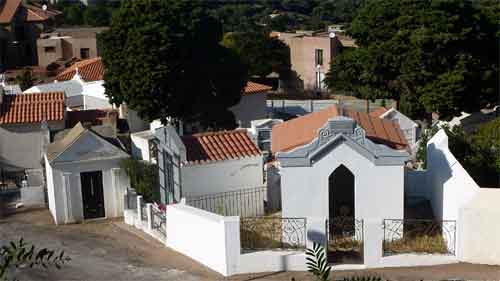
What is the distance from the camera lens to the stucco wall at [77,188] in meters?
22.2

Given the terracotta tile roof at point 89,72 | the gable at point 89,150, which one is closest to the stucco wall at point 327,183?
the gable at point 89,150

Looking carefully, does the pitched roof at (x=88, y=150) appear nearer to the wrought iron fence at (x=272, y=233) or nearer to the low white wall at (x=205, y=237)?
the low white wall at (x=205, y=237)

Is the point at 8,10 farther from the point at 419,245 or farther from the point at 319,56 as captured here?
the point at 419,245

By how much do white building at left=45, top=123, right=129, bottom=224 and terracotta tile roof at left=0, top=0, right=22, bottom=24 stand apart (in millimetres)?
47012

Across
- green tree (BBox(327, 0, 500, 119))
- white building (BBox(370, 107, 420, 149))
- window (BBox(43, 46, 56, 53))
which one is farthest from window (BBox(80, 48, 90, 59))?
white building (BBox(370, 107, 420, 149))

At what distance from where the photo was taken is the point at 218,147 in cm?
2091

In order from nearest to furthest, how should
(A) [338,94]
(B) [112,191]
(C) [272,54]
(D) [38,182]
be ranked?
(B) [112,191] → (D) [38,182] → (A) [338,94] → (C) [272,54]

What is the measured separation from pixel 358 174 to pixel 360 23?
21511 millimetres

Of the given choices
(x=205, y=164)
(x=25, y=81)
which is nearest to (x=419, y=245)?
(x=205, y=164)

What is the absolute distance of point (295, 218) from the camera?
1708cm

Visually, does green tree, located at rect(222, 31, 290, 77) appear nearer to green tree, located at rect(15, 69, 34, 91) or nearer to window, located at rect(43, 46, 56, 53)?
window, located at rect(43, 46, 56, 53)

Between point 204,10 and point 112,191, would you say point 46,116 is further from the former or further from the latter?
point 204,10

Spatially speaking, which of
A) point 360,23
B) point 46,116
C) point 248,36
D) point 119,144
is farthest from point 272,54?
point 119,144

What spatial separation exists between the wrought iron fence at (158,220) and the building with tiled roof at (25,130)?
9797 millimetres
